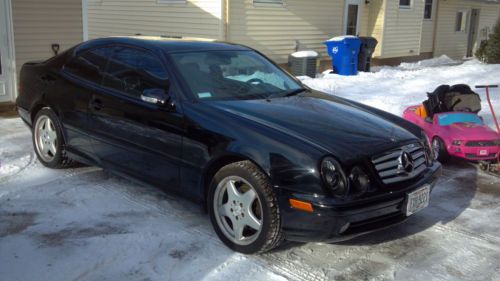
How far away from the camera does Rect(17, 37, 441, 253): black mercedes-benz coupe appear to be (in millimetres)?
3457

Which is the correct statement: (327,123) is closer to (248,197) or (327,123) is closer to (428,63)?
(248,197)

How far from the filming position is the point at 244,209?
3.72 meters

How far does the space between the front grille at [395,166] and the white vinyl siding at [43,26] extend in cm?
714

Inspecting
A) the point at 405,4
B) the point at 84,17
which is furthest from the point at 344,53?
the point at 84,17

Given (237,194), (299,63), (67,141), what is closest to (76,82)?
(67,141)

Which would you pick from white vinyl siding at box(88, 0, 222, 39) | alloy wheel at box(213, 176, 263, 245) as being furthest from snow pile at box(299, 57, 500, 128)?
alloy wheel at box(213, 176, 263, 245)

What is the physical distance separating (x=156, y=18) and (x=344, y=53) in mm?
5185

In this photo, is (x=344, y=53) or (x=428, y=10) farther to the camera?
(x=428, y=10)

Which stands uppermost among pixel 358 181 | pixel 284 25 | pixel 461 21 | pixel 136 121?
pixel 461 21

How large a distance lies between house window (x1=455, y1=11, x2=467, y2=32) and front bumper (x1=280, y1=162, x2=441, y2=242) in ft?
72.7

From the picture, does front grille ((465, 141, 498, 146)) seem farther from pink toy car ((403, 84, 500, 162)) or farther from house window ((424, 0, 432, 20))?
house window ((424, 0, 432, 20))

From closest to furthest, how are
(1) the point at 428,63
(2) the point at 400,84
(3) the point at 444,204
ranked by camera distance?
A: (3) the point at 444,204, (2) the point at 400,84, (1) the point at 428,63

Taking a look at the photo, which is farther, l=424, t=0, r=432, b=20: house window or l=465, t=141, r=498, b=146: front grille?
l=424, t=0, r=432, b=20: house window

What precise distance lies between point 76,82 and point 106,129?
724mm
